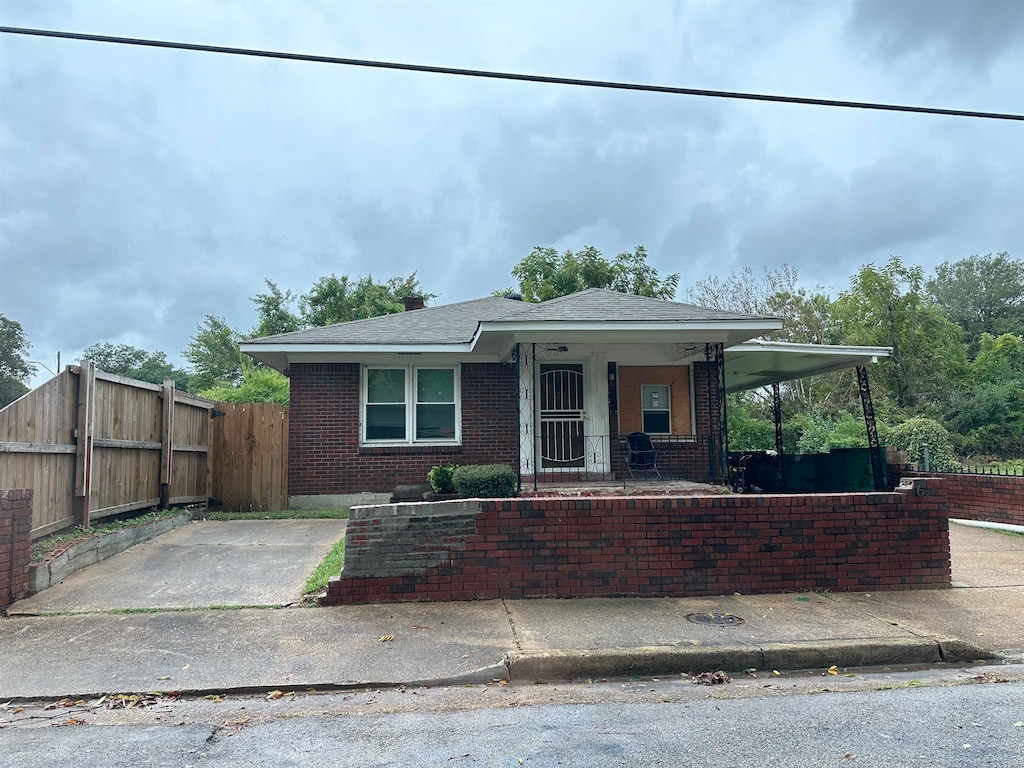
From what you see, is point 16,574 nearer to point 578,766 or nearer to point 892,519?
point 578,766

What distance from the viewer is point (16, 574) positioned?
6.31m

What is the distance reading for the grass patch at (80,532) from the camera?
7.04 metres

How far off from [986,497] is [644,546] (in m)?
7.98

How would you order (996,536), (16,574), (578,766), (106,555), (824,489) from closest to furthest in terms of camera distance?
1. (578,766)
2. (16,574)
3. (106,555)
4. (996,536)
5. (824,489)

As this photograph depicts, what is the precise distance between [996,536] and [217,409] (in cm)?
1288

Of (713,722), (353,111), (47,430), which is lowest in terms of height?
(713,722)

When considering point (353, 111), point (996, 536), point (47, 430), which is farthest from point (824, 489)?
point (47, 430)

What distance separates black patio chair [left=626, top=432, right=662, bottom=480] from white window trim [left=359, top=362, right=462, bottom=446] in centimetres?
Result: 307

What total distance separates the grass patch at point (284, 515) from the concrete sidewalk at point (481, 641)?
17.1 ft

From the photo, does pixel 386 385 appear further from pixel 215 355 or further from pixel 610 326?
pixel 215 355

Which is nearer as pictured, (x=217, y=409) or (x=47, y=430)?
(x=47, y=430)

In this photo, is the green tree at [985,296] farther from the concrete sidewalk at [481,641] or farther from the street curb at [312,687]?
the street curb at [312,687]

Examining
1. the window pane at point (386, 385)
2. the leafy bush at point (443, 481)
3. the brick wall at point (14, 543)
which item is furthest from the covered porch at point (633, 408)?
the brick wall at point (14, 543)

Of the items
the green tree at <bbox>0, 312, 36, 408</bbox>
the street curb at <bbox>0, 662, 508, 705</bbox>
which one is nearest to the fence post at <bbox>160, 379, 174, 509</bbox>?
the street curb at <bbox>0, 662, 508, 705</bbox>
